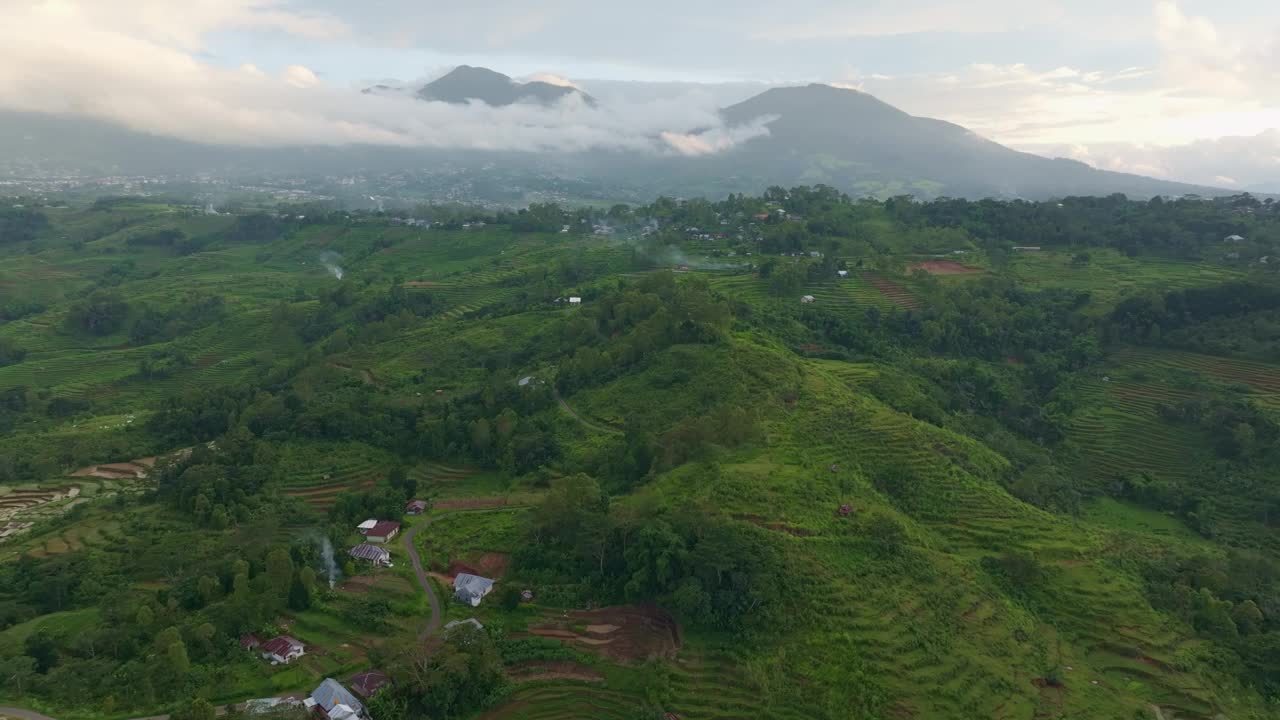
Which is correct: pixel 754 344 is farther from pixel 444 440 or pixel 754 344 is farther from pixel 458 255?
pixel 458 255

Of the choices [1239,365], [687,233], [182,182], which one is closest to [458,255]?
[687,233]

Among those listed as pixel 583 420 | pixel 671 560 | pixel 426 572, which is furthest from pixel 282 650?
pixel 583 420

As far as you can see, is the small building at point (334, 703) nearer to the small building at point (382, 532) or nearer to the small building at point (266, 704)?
the small building at point (266, 704)

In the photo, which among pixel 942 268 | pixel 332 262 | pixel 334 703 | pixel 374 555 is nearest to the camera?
pixel 334 703

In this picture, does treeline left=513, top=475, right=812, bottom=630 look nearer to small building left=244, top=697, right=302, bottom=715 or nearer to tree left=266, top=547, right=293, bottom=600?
tree left=266, top=547, right=293, bottom=600

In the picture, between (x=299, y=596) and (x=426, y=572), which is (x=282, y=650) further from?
(x=426, y=572)

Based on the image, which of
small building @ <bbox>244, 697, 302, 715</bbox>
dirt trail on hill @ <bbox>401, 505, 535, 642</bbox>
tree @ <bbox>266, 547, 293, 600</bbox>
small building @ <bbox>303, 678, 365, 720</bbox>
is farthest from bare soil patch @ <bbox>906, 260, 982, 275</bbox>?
small building @ <bbox>244, 697, 302, 715</bbox>
